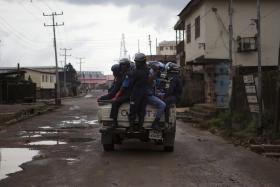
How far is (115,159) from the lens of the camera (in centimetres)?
1302

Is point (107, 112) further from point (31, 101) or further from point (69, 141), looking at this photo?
point (31, 101)

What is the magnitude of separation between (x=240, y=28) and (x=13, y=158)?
25.3m

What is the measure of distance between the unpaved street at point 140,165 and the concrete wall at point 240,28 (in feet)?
60.4

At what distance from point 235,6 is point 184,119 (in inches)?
429

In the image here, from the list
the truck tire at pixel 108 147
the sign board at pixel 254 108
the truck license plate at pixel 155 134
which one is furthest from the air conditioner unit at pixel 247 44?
the truck license plate at pixel 155 134

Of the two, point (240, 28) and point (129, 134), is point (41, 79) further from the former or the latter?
point (129, 134)

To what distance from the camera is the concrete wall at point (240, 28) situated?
3588 centimetres

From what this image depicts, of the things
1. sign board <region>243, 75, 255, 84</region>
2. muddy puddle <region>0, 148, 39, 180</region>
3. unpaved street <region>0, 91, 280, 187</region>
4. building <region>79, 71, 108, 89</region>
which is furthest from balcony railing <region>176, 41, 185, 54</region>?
building <region>79, 71, 108, 89</region>

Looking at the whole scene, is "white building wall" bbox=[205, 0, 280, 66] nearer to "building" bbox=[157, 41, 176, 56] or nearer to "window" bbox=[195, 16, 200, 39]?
"window" bbox=[195, 16, 200, 39]

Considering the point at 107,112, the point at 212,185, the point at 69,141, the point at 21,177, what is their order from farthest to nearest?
the point at 69,141 → the point at 107,112 → the point at 21,177 → the point at 212,185

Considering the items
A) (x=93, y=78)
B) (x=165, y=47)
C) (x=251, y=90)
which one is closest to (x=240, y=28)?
(x=251, y=90)

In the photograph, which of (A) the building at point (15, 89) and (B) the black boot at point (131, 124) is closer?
(B) the black boot at point (131, 124)

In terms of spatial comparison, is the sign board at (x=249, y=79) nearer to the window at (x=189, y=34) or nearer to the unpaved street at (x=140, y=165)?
the unpaved street at (x=140, y=165)

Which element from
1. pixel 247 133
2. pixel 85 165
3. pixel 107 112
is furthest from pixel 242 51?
pixel 85 165
